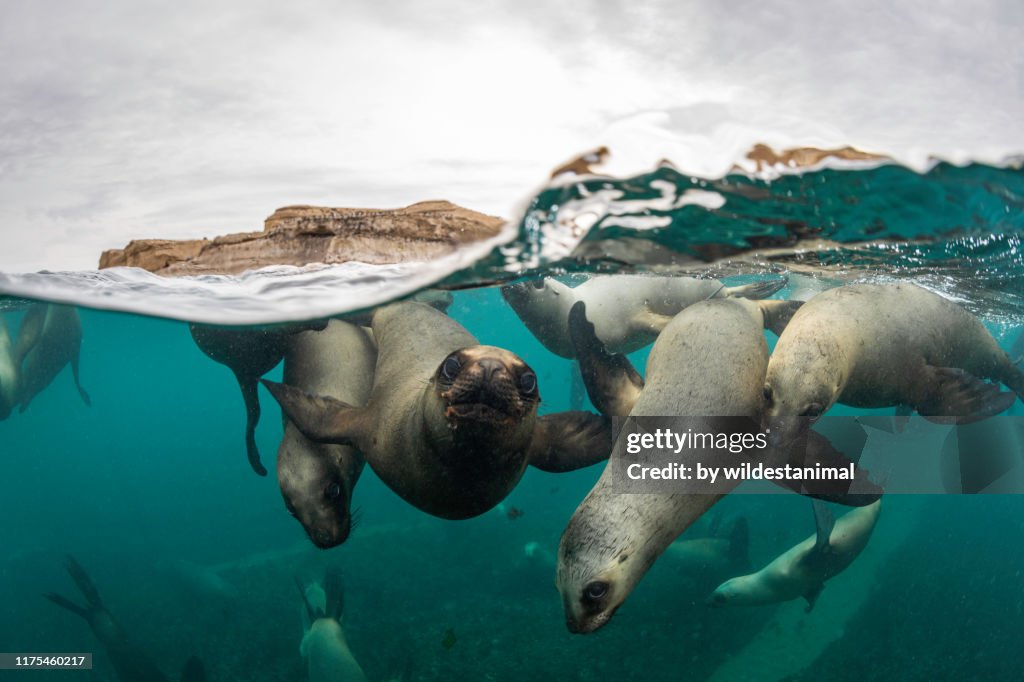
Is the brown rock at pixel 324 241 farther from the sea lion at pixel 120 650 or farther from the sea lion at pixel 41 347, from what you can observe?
the sea lion at pixel 41 347

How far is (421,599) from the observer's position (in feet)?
37.0

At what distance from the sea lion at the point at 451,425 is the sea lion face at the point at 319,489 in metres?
0.52

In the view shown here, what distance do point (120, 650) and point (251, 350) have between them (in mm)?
7576

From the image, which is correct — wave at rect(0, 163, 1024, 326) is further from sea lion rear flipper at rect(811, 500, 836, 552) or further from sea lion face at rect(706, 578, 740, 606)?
sea lion face at rect(706, 578, 740, 606)

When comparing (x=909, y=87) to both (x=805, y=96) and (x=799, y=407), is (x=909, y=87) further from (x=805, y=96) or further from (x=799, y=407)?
(x=799, y=407)

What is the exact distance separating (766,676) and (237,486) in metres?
28.4

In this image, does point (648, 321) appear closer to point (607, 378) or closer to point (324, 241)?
point (607, 378)

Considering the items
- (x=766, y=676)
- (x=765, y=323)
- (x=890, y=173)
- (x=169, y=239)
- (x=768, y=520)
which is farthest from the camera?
(x=768, y=520)

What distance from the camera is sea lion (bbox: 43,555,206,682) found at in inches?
332

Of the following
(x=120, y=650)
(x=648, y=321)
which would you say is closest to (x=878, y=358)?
(x=648, y=321)

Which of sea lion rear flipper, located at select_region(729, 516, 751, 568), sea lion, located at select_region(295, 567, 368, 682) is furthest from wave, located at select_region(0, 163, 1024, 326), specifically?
sea lion rear flipper, located at select_region(729, 516, 751, 568)

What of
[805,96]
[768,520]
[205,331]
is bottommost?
[768,520]

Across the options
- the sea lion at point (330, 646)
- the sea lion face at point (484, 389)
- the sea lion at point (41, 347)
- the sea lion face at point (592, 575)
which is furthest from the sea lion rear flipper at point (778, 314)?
the sea lion at point (41, 347)

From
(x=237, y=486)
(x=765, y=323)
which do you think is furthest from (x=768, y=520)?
(x=237, y=486)
